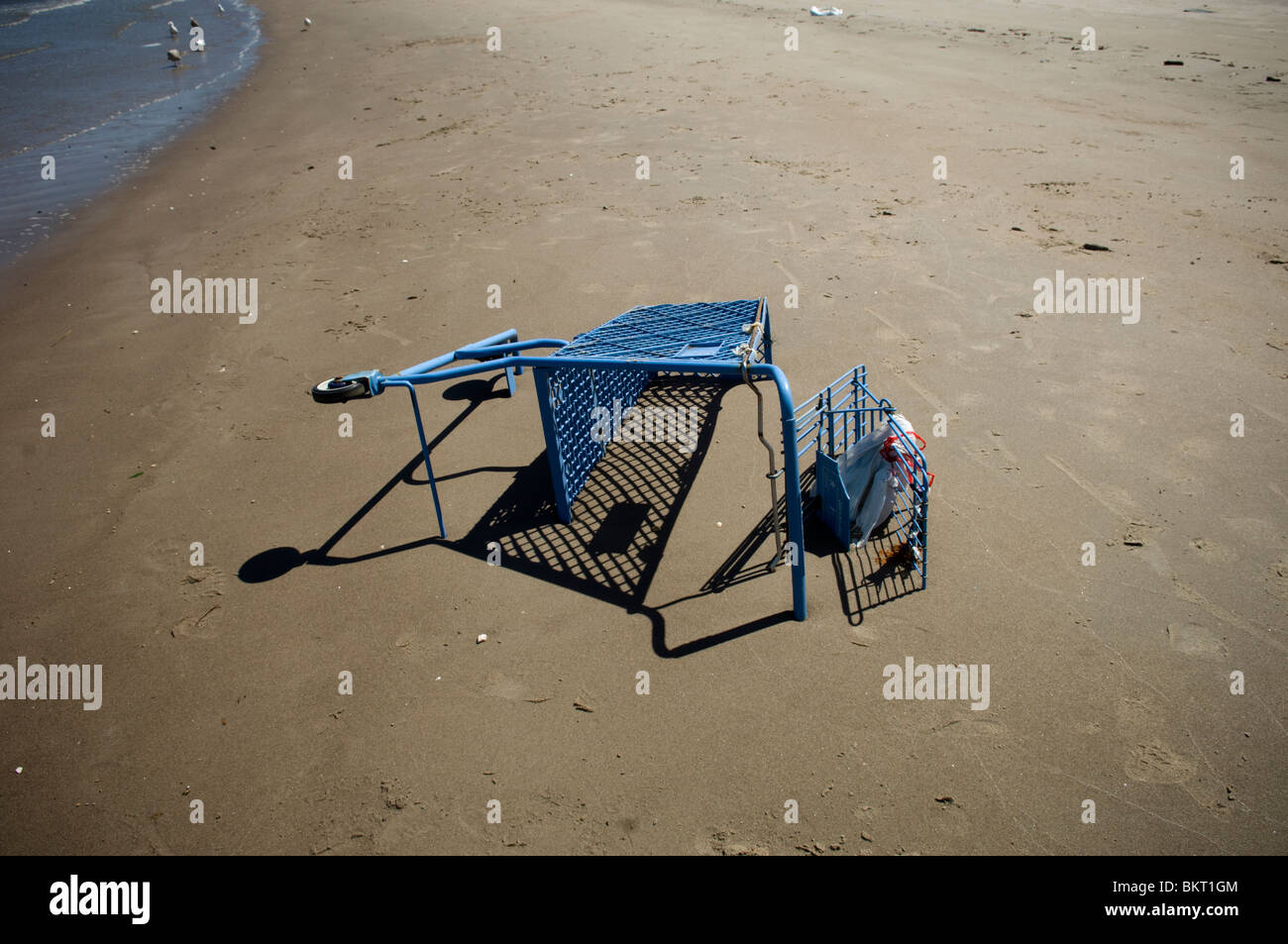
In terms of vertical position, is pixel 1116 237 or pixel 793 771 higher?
pixel 1116 237

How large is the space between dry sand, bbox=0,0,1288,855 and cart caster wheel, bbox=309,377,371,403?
135 centimetres

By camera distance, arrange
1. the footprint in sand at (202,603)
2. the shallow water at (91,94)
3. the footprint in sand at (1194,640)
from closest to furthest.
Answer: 1. the footprint in sand at (1194,640)
2. the footprint in sand at (202,603)
3. the shallow water at (91,94)

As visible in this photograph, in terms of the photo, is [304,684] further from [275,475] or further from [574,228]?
[574,228]

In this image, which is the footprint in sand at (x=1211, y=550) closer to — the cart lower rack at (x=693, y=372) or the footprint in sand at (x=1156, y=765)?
the footprint in sand at (x=1156, y=765)

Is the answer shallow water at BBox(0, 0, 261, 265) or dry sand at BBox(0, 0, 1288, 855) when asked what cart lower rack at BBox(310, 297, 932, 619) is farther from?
shallow water at BBox(0, 0, 261, 265)

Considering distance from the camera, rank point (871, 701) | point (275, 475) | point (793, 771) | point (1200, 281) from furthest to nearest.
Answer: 1. point (1200, 281)
2. point (275, 475)
3. point (871, 701)
4. point (793, 771)

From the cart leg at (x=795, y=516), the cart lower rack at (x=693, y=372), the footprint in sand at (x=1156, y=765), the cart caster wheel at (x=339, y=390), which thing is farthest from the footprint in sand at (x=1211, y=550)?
the cart caster wheel at (x=339, y=390)

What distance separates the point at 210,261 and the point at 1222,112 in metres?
17.6

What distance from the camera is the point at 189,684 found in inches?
211

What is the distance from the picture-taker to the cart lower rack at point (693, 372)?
17.4 ft

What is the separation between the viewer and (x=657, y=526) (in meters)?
6.39

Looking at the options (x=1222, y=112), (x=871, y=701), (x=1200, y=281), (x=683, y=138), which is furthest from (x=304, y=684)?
(x=1222, y=112)

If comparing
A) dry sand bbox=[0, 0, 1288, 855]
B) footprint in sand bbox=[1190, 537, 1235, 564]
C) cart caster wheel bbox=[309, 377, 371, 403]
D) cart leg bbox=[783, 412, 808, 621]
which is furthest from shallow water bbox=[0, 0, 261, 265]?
footprint in sand bbox=[1190, 537, 1235, 564]

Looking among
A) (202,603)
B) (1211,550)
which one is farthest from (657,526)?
(1211,550)
